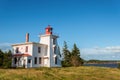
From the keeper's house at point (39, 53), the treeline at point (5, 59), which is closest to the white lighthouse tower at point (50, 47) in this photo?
the keeper's house at point (39, 53)

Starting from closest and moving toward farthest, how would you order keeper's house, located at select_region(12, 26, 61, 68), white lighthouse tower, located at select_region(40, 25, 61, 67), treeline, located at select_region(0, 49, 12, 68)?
treeline, located at select_region(0, 49, 12, 68)
keeper's house, located at select_region(12, 26, 61, 68)
white lighthouse tower, located at select_region(40, 25, 61, 67)

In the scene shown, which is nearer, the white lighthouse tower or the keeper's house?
the keeper's house

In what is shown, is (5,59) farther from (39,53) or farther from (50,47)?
(50,47)

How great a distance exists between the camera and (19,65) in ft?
158

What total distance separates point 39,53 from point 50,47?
3.08 meters

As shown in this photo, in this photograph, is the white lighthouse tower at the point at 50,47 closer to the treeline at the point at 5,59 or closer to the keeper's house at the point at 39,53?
the keeper's house at the point at 39,53

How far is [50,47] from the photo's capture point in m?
50.8

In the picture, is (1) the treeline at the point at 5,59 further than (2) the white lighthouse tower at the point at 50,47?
No

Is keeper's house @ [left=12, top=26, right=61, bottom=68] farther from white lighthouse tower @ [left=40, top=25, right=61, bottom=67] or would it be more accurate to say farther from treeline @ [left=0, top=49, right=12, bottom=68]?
treeline @ [left=0, top=49, right=12, bottom=68]

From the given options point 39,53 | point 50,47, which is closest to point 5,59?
Result: point 39,53

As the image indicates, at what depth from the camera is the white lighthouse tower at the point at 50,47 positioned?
166ft

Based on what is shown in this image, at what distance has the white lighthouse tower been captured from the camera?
50500mm

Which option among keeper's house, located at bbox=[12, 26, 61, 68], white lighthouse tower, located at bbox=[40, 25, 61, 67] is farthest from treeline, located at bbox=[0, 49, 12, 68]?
white lighthouse tower, located at bbox=[40, 25, 61, 67]

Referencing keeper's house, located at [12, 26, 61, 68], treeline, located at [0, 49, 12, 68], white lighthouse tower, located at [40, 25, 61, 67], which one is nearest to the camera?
treeline, located at [0, 49, 12, 68]
